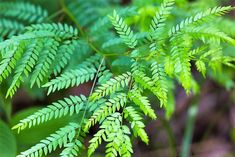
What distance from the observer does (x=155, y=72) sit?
131 centimetres

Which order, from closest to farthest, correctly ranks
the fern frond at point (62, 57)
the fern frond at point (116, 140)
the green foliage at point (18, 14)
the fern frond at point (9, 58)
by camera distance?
the fern frond at point (116, 140) < the fern frond at point (9, 58) < the fern frond at point (62, 57) < the green foliage at point (18, 14)

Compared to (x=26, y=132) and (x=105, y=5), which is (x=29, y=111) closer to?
(x=26, y=132)

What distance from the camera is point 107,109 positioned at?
4.09 ft

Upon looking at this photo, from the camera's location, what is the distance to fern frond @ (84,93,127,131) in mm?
1228

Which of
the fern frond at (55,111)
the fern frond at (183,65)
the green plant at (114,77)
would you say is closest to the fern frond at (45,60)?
the green plant at (114,77)

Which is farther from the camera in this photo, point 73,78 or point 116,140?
point 73,78

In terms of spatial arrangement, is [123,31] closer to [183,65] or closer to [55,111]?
[183,65]

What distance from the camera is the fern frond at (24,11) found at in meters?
1.95

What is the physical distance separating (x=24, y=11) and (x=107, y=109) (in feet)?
3.21

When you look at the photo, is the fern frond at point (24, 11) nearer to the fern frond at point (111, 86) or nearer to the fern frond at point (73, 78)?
the fern frond at point (73, 78)

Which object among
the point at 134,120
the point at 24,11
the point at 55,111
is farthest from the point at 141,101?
the point at 24,11

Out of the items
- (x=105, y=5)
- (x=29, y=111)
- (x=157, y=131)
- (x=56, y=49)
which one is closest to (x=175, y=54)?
(x=56, y=49)

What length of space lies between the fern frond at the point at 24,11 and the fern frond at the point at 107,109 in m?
0.82

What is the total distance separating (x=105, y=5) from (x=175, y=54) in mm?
1237
